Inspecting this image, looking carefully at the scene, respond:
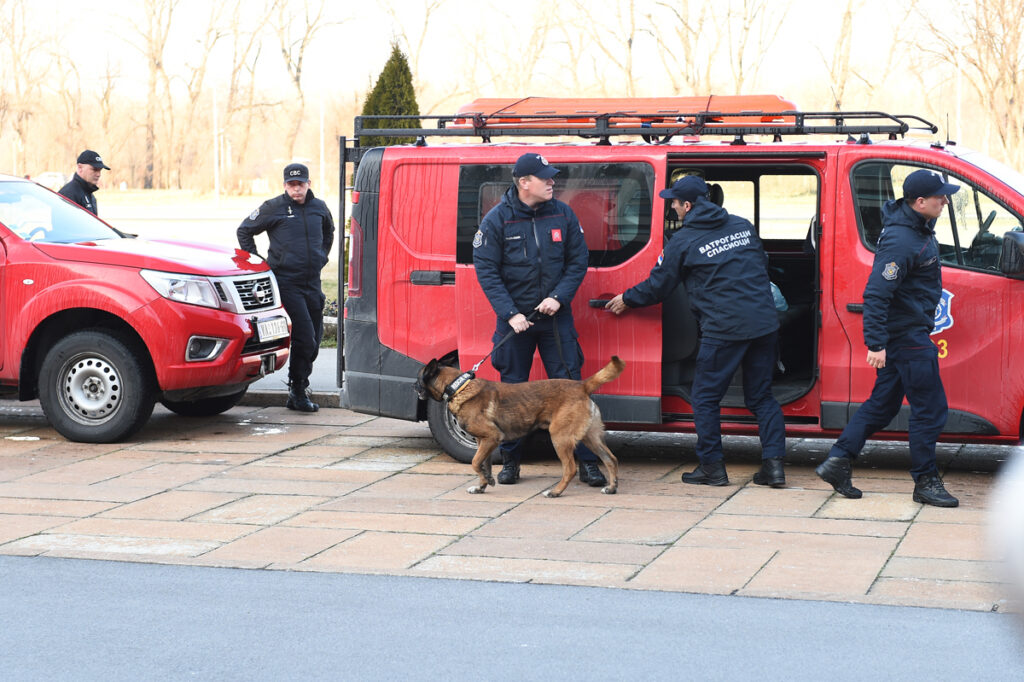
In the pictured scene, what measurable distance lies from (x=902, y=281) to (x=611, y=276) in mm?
1758

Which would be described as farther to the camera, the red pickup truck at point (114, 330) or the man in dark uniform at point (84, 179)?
the man in dark uniform at point (84, 179)

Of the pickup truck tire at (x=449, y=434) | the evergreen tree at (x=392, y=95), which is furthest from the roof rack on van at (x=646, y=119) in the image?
the evergreen tree at (x=392, y=95)

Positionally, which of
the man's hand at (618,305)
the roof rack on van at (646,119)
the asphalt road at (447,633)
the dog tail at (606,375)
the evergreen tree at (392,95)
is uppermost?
the evergreen tree at (392,95)

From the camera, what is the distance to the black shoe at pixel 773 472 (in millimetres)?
7504

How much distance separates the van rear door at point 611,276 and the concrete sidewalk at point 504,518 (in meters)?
0.54

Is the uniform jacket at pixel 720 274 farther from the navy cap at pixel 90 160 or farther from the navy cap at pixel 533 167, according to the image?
the navy cap at pixel 90 160

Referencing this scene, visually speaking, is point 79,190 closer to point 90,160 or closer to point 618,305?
point 90,160

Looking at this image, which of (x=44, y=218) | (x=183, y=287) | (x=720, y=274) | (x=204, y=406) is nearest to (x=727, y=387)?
(x=720, y=274)

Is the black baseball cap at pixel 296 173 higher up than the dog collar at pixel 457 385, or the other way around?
the black baseball cap at pixel 296 173

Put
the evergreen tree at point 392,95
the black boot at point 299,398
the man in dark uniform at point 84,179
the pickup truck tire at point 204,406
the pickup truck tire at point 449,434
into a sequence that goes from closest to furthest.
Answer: the pickup truck tire at point 449,434, the pickup truck tire at point 204,406, the black boot at point 299,398, the man in dark uniform at point 84,179, the evergreen tree at point 392,95

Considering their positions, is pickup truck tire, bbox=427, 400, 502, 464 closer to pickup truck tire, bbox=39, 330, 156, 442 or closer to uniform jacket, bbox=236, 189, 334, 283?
pickup truck tire, bbox=39, 330, 156, 442

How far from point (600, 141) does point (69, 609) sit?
4365 millimetres

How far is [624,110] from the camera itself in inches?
335

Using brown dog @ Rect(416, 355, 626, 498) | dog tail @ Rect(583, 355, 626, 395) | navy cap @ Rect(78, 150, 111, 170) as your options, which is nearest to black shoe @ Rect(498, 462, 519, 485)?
brown dog @ Rect(416, 355, 626, 498)
